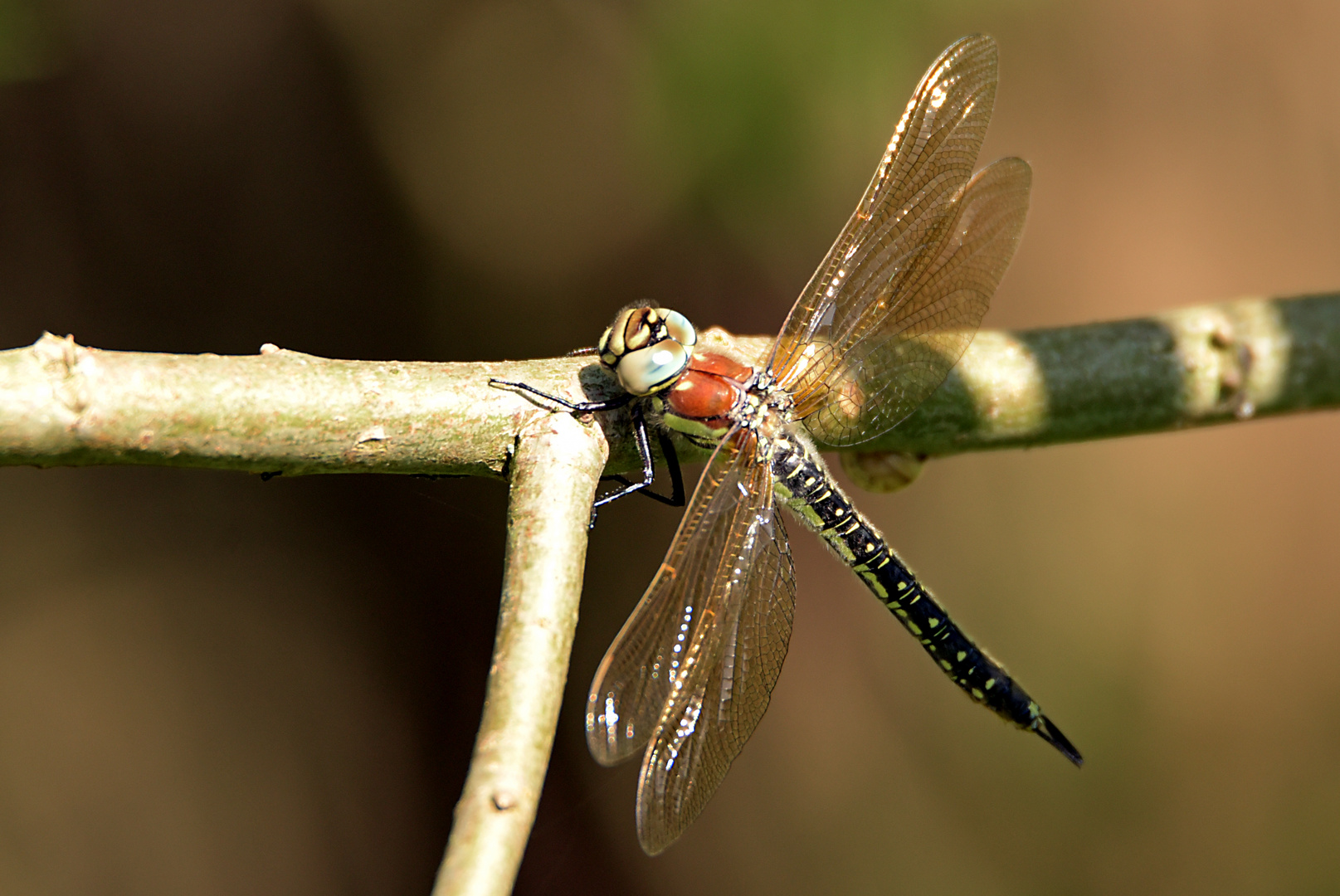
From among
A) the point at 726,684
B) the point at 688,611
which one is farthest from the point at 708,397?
the point at 726,684

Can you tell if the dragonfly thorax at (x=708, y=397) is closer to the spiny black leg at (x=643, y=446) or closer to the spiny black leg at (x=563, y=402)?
the spiny black leg at (x=643, y=446)

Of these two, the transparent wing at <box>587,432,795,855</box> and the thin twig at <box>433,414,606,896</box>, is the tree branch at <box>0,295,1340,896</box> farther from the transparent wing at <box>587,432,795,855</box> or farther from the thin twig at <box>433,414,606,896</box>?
the transparent wing at <box>587,432,795,855</box>

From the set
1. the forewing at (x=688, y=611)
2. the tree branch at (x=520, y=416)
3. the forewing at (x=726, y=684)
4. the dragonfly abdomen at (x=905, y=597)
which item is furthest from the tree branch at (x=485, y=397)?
the dragonfly abdomen at (x=905, y=597)

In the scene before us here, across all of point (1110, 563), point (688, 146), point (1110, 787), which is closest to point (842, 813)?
point (1110, 787)

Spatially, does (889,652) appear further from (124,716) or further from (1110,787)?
(124,716)

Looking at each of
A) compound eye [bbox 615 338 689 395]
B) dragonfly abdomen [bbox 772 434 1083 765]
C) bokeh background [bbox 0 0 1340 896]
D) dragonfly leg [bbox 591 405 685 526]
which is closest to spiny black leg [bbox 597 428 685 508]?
dragonfly leg [bbox 591 405 685 526]

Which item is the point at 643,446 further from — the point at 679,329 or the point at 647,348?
the point at 679,329
